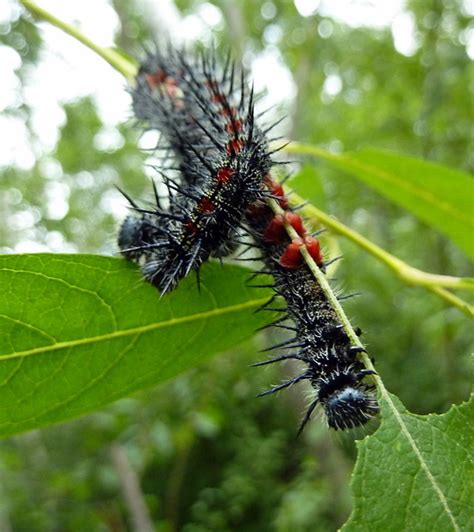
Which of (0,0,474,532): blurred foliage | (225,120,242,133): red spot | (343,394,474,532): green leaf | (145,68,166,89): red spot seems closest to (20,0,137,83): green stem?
(145,68,166,89): red spot

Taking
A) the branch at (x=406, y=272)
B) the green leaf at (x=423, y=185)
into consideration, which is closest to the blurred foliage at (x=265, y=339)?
the green leaf at (x=423, y=185)

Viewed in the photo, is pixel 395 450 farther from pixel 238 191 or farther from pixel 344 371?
pixel 238 191

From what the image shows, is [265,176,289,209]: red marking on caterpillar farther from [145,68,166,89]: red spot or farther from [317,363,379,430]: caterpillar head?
[145,68,166,89]: red spot

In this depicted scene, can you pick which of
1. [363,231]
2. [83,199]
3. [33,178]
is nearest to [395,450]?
[363,231]

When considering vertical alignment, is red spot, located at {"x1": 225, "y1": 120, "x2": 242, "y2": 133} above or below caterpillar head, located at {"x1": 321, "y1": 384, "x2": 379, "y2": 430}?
above

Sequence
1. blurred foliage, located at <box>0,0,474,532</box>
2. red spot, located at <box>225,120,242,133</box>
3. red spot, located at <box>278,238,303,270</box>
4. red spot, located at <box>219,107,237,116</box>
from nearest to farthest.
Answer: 1. red spot, located at <box>278,238,303,270</box>
2. red spot, located at <box>225,120,242,133</box>
3. red spot, located at <box>219,107,237,116</box>
4. blurred foliage, located at <box>0,0,474,532</box>

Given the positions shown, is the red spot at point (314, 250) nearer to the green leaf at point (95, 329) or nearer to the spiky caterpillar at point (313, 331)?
the spiky caterpillar at point (313, 331)
